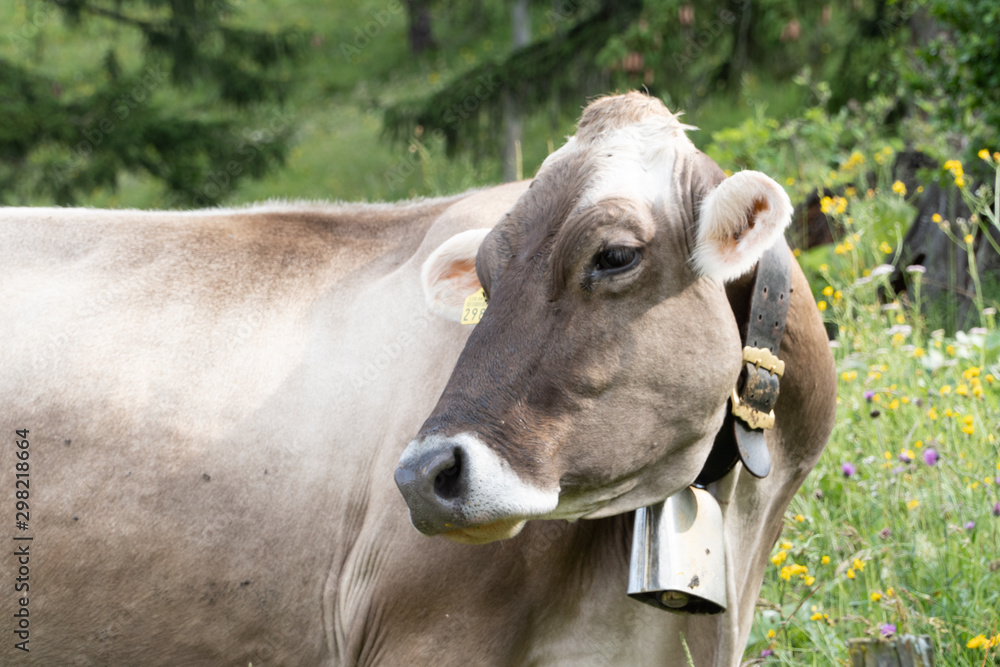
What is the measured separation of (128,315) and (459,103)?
755 cm

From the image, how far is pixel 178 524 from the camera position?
104 inches

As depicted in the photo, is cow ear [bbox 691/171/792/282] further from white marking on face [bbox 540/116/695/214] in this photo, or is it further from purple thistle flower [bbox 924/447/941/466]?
purple thistle flower [bbox 924/447/941/466]

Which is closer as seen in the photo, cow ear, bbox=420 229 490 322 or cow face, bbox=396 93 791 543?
cow face, bbox=396 93 791 543

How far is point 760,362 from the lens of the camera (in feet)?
7.75

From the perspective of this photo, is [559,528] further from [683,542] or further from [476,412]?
[476,412]

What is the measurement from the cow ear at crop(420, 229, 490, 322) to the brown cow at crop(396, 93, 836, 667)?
21 cm

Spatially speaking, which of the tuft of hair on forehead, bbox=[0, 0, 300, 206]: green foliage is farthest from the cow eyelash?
bbox=[0, 0, 300, 206]: green foliage

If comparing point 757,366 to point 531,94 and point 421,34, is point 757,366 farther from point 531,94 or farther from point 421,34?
point 421,34

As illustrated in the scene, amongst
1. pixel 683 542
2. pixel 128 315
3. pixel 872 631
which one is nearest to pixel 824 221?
pixel 872 631

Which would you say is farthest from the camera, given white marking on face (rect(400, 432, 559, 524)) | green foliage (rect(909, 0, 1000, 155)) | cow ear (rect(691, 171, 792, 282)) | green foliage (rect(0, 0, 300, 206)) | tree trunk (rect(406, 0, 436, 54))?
tree trunk (rect(406, 0, 436, 54))

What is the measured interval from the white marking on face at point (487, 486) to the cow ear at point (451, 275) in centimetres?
65

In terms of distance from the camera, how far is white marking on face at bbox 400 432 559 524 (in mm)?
1942

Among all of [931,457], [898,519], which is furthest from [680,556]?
[898,519]

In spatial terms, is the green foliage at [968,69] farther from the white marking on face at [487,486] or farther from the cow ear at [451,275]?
the white marking on face at [487,486]
